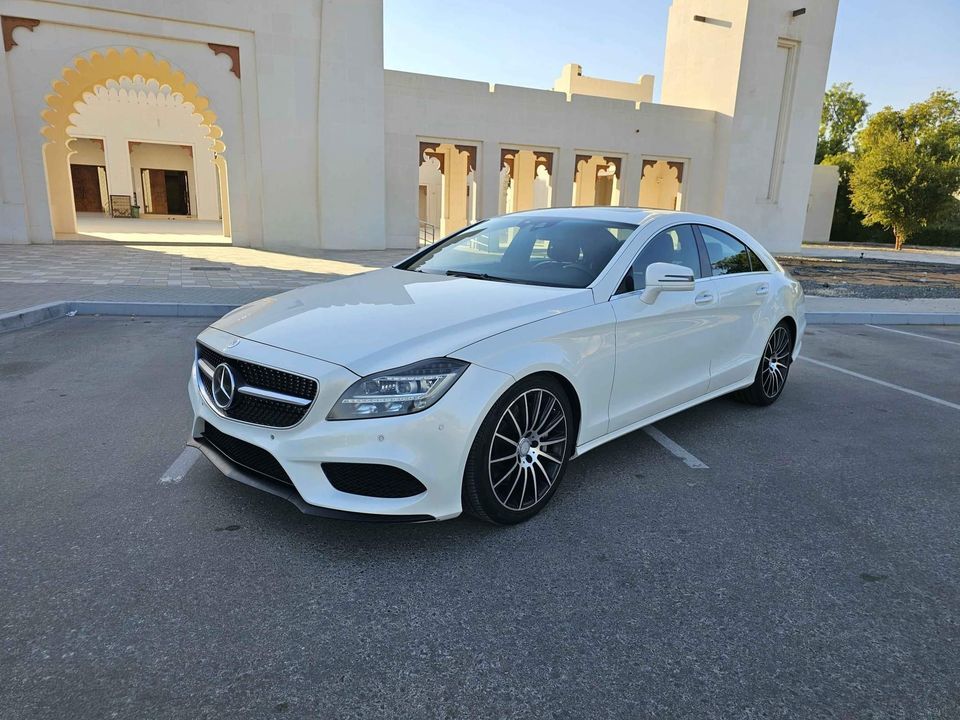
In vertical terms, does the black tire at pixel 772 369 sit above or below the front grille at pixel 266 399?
below

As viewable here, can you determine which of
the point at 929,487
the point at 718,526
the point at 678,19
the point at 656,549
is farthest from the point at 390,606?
the point at 678,19

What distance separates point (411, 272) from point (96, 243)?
16722mm

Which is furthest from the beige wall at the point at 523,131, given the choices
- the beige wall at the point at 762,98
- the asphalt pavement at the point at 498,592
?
the asphalt pavement at the point at 498,592

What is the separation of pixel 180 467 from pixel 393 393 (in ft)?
6.13

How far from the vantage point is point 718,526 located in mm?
3334

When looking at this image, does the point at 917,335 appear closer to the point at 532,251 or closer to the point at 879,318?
the point at 879,318

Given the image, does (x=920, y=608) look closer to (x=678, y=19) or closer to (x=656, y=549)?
(x=656, y=549)

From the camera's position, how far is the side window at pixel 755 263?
5168 millimetres

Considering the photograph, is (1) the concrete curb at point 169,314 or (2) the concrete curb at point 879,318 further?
(2) the concrete curb at point 879,318

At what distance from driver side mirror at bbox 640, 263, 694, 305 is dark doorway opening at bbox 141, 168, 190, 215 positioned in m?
37.7

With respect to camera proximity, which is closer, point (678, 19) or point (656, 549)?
point (656, 549)

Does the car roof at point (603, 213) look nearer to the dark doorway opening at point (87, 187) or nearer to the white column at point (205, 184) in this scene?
the white column at point (205, 184)

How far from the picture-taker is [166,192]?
35.9m

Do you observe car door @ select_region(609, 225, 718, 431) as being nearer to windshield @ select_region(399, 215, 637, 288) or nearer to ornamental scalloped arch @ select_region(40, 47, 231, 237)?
windshield @ select_region(399, 215, 637, 288)
